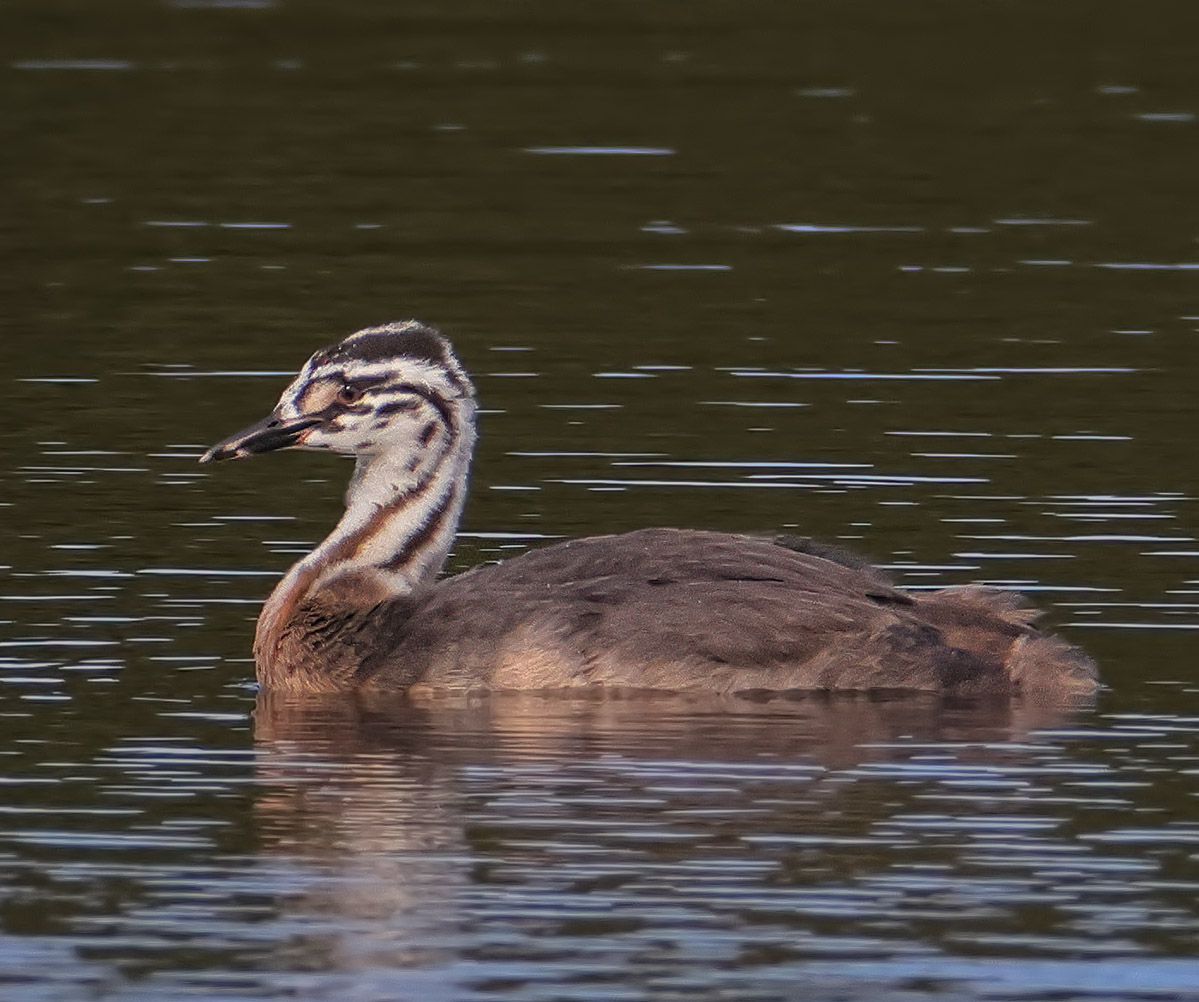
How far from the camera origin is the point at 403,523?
15797 mm

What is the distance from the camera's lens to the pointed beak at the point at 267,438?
15.8m

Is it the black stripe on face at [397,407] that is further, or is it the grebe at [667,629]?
the black stripe on face at [397,407]

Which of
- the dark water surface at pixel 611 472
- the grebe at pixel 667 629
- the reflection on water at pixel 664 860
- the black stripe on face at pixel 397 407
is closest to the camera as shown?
the reflection on water at pixel 664 860

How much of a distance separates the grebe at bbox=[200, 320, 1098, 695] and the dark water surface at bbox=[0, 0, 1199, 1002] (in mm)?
230

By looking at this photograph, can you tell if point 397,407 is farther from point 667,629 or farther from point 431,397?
point 667,629

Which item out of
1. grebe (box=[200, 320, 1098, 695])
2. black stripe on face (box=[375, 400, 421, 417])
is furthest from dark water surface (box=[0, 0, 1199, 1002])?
black stripe on face (box=[375, 400, 421, 417])

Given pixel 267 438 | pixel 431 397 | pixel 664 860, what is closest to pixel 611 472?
pixel 431 397

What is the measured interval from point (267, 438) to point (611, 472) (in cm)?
343

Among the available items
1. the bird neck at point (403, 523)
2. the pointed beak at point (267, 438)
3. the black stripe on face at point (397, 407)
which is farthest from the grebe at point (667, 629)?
the black stripe on face at point (397, 407)

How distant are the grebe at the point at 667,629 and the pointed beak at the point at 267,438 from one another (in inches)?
29.2

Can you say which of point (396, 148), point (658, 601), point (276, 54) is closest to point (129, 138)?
point (396, 148)

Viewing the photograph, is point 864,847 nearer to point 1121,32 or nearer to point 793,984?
point 793,984

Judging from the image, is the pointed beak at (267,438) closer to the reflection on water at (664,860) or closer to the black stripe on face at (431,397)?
the black stripe on face at (431,397)

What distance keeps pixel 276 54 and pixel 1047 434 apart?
21.1 meters
